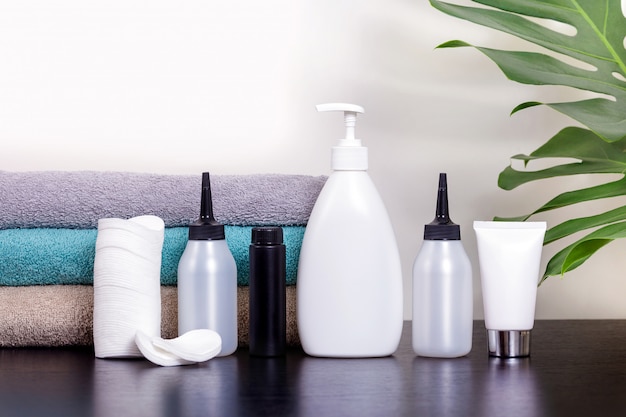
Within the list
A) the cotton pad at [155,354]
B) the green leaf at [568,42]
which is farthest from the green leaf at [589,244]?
the cotton pad at [155,354]

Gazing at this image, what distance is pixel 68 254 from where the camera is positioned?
0.89m

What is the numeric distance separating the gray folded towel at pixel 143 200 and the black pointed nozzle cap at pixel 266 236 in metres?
0.06

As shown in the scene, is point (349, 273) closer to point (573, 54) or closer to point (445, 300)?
point (445, 300)

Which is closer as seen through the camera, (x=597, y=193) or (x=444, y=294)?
(x=444, y=294)

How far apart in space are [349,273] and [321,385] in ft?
0.54

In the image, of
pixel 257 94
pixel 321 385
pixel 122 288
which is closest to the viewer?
pixel 321 385

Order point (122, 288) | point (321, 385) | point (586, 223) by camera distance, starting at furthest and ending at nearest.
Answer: point (586, 223) < point (122, 288) < point (321, 385)

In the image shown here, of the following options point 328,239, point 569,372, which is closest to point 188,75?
point 328,239

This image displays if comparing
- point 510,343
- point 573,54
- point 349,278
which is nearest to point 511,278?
point 510,343

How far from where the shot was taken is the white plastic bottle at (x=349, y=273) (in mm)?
844

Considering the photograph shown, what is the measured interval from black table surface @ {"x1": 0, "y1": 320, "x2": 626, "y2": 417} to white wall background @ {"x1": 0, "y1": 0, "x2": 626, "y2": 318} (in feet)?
1.02

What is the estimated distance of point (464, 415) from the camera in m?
0.60

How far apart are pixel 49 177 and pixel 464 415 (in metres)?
0.56

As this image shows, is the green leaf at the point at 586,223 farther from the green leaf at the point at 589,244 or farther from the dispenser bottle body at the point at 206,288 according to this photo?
the dispenser bottle body at the point at 206,288
